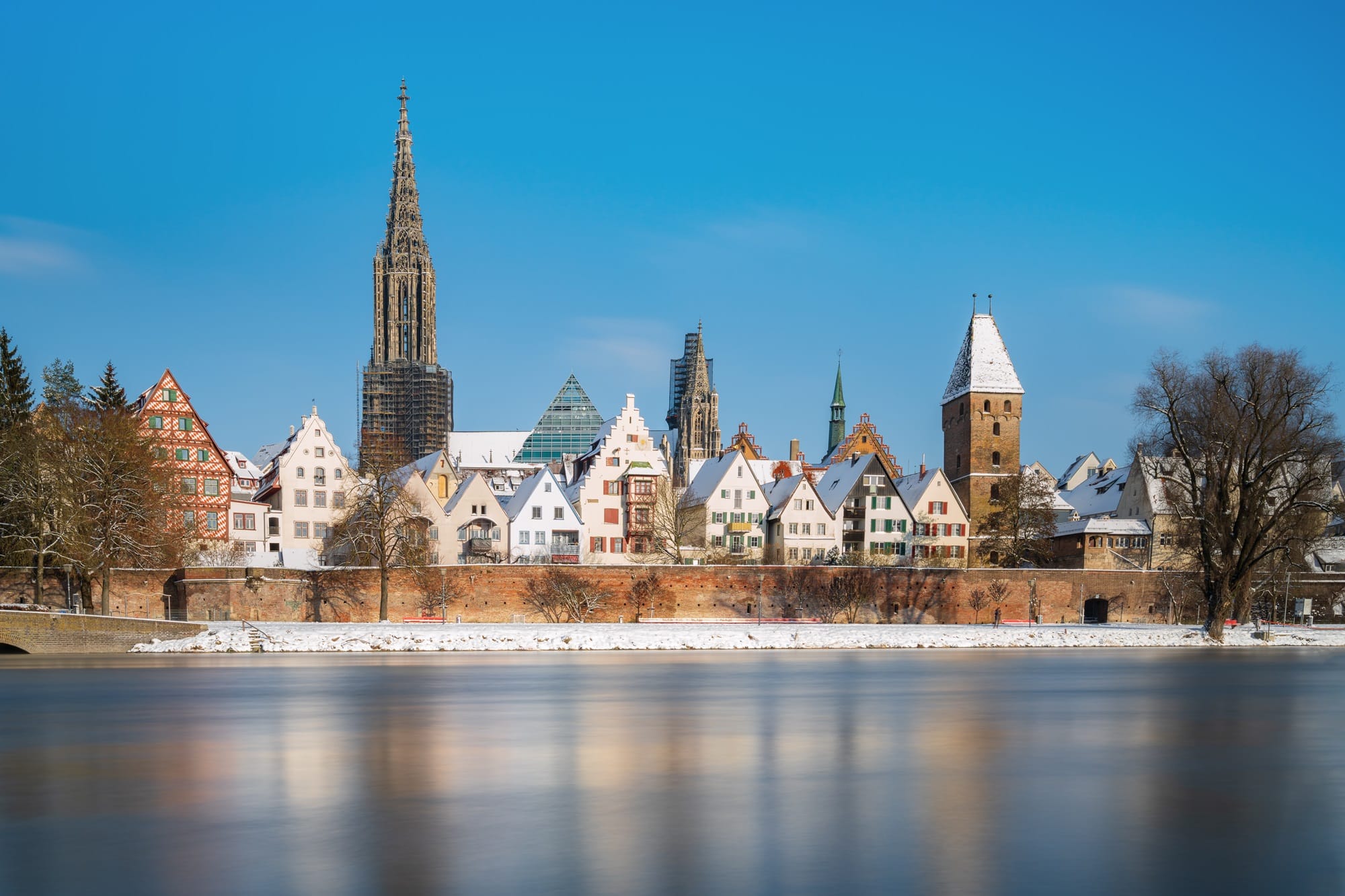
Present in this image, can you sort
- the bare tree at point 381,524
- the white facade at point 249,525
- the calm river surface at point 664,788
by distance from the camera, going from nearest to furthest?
1. the calm river surface at point 664,788
2. the bare tree at point 381,524
3. the white facade at point 249,525

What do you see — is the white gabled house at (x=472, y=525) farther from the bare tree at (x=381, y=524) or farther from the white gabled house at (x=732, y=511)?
the white gabled house at (x=732, y=511)

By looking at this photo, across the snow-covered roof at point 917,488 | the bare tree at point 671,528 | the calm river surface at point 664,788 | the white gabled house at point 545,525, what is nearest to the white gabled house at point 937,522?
the snow-covered roof at point 917,488

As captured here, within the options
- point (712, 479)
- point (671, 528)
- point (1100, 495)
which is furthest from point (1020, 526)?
point (671, 528)

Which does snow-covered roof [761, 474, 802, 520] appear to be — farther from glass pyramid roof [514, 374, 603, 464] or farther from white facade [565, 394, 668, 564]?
glass pyramid roof [514, 374, 603, 464]

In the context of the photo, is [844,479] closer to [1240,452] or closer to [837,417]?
[1240,452]

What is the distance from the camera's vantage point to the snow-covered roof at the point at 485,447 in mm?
119125

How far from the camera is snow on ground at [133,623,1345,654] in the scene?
4056 centimetres

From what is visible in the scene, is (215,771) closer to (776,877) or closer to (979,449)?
(776,877)

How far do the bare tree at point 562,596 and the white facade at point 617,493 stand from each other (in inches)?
516

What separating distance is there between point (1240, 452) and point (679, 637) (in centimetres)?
2119

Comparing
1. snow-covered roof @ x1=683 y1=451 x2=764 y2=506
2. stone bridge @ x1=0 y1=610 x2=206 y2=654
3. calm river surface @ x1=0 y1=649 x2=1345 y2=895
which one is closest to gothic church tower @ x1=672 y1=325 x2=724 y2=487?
snow-covered roof @ x1=683 y1=451 x2=764 y2=506

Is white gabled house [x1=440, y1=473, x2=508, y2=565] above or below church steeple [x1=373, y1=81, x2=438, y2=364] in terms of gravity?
below

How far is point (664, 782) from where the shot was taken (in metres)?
14.7

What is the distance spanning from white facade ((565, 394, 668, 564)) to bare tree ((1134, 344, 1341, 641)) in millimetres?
30314
